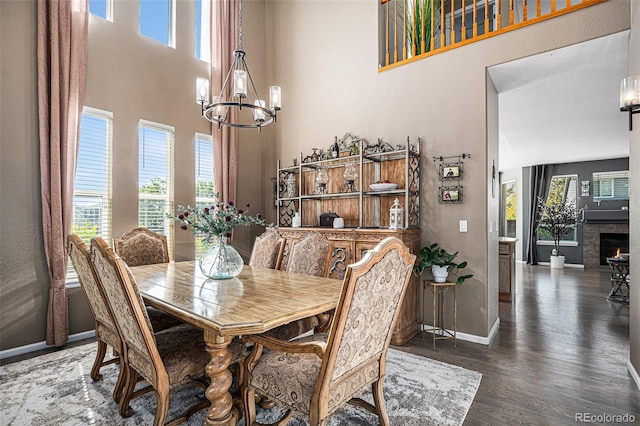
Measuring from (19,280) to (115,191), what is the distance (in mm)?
1185

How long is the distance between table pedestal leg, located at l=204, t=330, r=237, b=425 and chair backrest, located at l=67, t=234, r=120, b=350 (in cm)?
73

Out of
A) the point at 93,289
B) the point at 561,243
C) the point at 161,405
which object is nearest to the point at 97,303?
the point at 93,289

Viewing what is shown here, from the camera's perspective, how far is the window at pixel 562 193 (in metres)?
8.73

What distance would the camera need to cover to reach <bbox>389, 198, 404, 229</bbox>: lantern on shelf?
360cm

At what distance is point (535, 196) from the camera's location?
9.16m

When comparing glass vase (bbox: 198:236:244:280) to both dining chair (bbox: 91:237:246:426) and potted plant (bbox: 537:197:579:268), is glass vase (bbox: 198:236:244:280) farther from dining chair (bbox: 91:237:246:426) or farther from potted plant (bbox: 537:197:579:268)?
potted plant (bbox: 537:197:579:268)

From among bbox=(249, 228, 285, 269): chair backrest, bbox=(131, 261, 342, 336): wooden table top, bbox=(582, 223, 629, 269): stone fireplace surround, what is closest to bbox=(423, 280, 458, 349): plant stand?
bbox=(131, 261, 342, 336): wooden table top

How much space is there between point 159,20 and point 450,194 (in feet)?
13.7

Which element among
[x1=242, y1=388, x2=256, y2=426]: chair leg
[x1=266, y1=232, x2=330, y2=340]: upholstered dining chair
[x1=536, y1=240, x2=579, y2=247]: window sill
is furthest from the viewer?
[x1=536, y1=240, x2=579, y2=247]: window sill

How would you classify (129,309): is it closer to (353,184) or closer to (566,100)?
(353,184)

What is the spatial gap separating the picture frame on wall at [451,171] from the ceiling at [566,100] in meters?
1.04

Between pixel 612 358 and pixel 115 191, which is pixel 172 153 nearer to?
pixel 115 191

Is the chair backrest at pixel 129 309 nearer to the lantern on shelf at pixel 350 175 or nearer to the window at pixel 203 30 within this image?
the lantern on shelf at pixel 350 175

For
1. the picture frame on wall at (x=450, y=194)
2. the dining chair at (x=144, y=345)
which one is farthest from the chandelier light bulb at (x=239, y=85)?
the picture frame on wall at (x=450, y=194)
